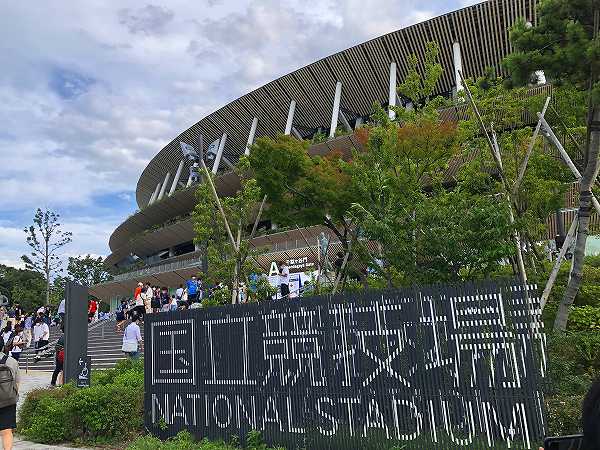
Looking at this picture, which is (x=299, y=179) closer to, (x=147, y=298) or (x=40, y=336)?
(x=147, y=298)

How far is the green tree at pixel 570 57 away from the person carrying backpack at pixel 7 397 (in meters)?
7.60

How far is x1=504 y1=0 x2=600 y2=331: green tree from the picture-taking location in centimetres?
774

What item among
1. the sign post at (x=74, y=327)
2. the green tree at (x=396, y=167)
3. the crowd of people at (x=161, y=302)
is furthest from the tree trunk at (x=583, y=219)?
the sign post at (x=74, y=327)

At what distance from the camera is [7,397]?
6734 mm

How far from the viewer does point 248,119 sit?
42.4 metres

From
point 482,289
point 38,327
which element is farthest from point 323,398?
point 38,327

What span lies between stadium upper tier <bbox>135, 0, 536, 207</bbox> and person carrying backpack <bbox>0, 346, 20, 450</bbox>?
78.3 ft

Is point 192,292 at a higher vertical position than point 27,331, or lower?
higher

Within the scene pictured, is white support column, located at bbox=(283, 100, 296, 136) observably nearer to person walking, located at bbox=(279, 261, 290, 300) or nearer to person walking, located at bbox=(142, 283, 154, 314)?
person walking, located at bbox=(142, 283, 154, 314)

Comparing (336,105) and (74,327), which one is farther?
(336,105)

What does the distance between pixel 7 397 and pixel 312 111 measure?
1359 inches

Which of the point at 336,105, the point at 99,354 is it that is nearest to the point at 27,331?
the point at 99,354

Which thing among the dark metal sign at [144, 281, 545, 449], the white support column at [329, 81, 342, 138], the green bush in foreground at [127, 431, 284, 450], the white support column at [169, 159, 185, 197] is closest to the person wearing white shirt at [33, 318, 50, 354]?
the dark metal sign at [144, 281, 545, 449]

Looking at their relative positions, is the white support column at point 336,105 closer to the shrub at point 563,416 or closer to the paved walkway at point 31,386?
the paved walkway at point 31,386
